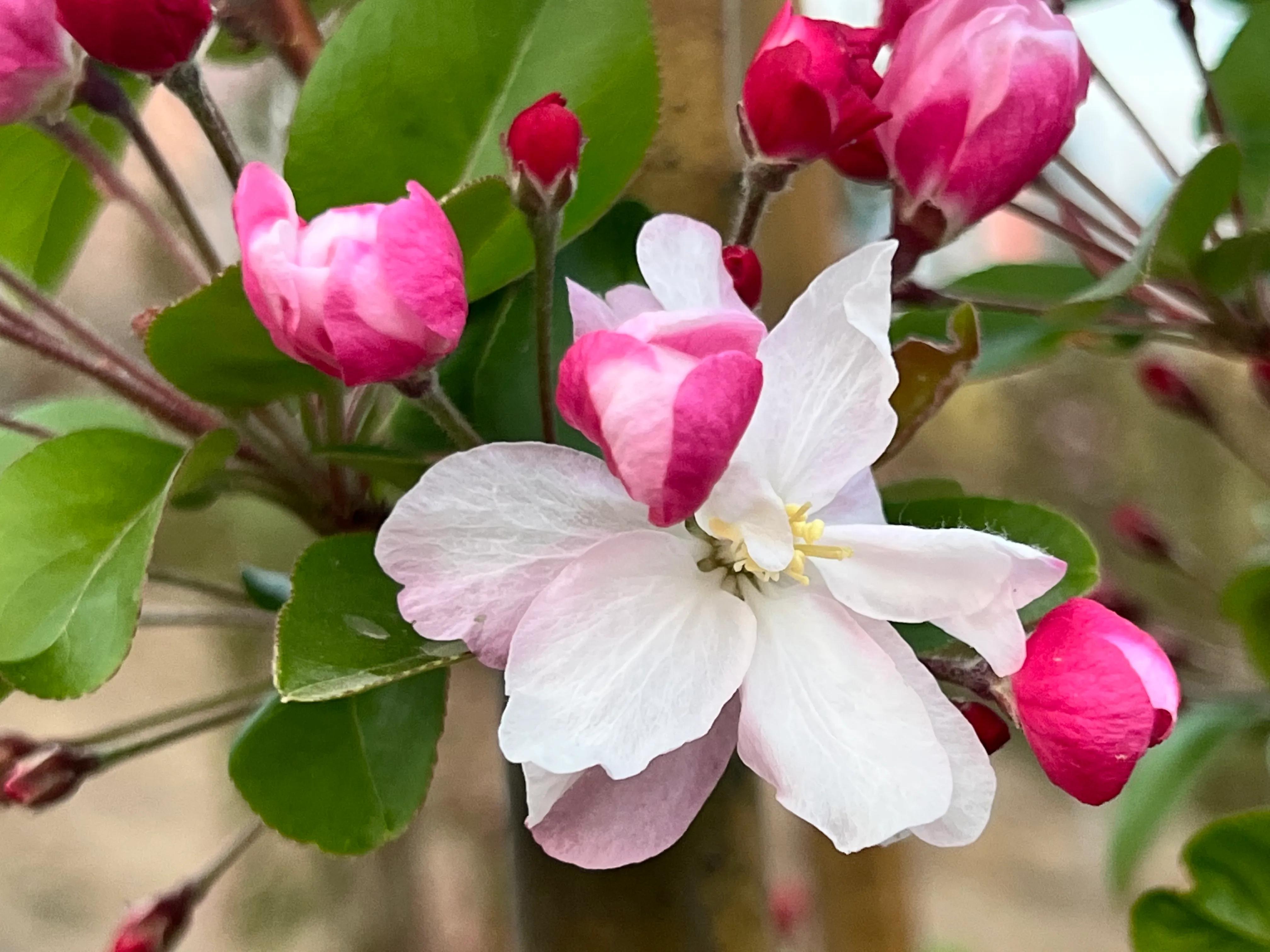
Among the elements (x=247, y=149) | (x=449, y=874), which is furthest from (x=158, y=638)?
(x=247, y=149)

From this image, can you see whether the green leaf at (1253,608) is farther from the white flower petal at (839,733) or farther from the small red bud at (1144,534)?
the white flower petal at (839,733)

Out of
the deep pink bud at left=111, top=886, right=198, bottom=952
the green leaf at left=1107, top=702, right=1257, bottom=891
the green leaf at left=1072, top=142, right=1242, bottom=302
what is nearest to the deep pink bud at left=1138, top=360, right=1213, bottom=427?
Result: the green leaf at left=1107, top=702, right=1257, bottom=891

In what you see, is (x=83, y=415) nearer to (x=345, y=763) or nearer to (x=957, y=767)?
(x=345, y=763)

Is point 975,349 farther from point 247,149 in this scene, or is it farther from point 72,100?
point 247,149

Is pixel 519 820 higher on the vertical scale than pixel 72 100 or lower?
lower

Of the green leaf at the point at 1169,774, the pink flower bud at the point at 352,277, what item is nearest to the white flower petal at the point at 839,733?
the pink flower bud at the point at 352,277

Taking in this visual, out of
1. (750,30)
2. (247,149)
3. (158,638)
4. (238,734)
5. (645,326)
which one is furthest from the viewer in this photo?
(158,638)
